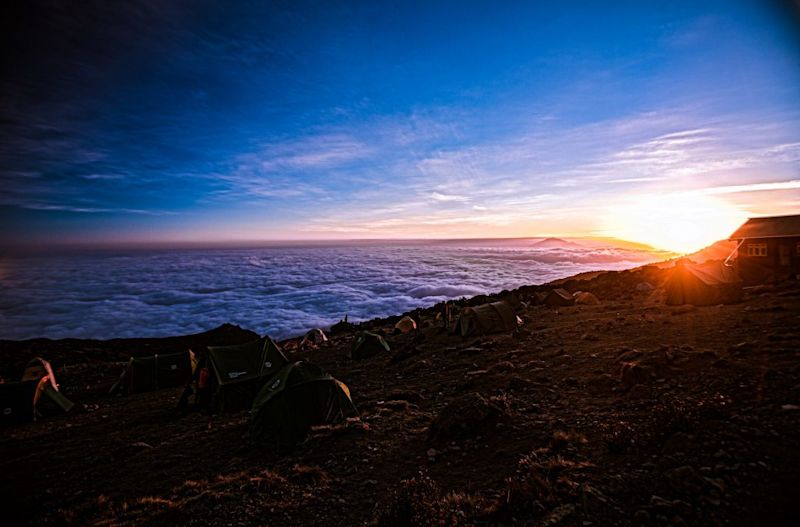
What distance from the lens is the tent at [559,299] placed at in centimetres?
2481

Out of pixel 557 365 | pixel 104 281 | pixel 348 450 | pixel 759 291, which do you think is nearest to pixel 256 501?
pixel 348 450

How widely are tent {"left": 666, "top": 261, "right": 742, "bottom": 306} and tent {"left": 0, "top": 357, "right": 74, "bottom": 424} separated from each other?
31260 millimetres

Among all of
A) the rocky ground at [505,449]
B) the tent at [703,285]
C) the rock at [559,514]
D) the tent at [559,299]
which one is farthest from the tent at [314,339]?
the rock at [559,514]

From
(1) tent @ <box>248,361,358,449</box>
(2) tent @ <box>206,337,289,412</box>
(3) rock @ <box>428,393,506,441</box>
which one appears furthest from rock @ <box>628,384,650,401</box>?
(2) tent @ <box>206,337,289,412</box>

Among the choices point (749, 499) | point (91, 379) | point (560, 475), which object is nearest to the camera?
point (749, 499)

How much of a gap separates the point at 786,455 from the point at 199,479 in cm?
1054

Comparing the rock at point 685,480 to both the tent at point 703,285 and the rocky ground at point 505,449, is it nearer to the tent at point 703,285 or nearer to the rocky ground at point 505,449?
the rocky ground at point 505,449

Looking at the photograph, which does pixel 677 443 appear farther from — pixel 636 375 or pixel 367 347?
pixel 367 347

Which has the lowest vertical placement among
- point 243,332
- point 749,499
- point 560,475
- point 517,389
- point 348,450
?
point 243,332

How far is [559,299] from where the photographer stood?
82.1 feet

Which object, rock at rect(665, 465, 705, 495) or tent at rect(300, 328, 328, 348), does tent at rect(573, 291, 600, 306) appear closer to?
tent at rect(300, 328, 328, 348)

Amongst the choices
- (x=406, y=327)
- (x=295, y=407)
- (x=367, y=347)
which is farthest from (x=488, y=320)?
(x=295, y=407)

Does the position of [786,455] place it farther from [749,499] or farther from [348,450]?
[348,450]

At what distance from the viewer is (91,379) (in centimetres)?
2278
